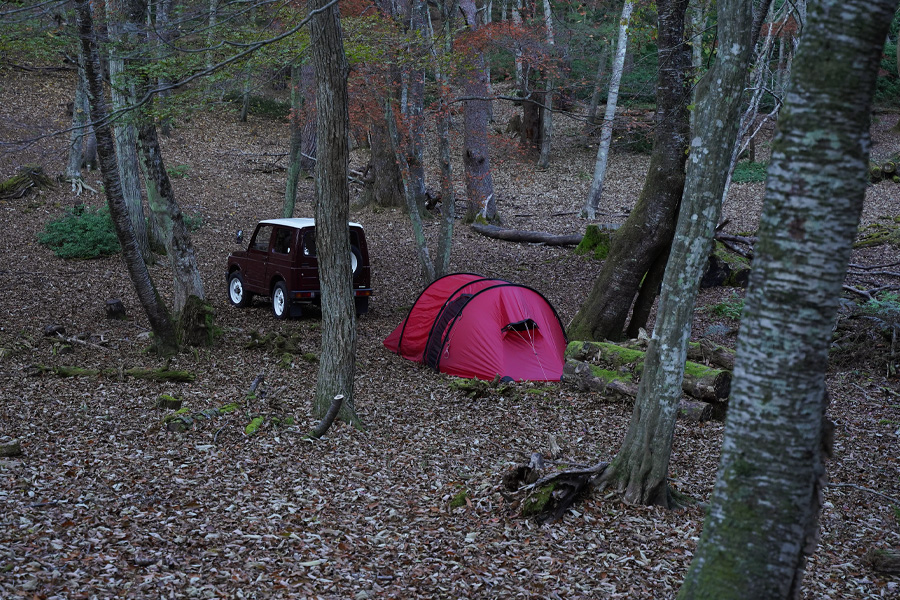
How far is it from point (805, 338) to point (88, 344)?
30.6ft

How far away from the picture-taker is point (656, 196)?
9.33m

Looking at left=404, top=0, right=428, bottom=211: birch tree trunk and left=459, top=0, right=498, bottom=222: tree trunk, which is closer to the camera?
left=404, top=0, right=428, bottom=211: birch tree trunk

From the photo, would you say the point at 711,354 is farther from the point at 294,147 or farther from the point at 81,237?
the point at 81,237

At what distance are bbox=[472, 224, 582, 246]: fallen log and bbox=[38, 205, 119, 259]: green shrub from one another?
859 centimetres

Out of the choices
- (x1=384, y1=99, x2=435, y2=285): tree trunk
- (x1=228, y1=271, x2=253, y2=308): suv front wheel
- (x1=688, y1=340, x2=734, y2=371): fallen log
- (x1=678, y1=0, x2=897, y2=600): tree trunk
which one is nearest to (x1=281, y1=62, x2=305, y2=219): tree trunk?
(x1=228, y1=271, x2=253, y2=308): suv front wheel

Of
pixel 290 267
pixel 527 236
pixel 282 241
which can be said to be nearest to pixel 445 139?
pixel 282 241

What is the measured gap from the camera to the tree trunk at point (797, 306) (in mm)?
2572

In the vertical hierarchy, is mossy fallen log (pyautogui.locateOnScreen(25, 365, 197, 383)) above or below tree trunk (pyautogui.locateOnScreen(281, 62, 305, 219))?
below

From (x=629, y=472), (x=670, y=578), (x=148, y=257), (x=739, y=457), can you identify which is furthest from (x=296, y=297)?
(x=739, y=457)

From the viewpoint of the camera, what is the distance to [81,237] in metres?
14.7

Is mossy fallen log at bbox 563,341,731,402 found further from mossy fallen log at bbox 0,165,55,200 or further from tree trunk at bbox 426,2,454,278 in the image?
mossy fallen log at bbox 0,165,55,200

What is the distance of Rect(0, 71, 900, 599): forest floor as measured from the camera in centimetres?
438

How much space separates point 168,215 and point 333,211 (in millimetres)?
4056

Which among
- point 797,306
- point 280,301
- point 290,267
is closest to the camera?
point 797,306
